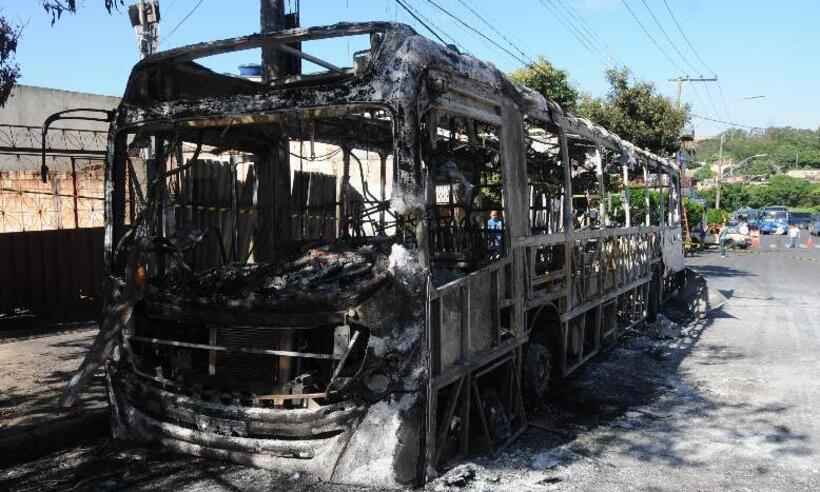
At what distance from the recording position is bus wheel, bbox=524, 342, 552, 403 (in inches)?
220

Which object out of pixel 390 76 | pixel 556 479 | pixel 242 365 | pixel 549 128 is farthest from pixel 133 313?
pixel 549 128

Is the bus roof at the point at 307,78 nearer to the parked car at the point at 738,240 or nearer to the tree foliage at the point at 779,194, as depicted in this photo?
the parked car at the point at 738,240

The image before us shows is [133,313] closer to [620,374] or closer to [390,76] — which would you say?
[390,76]

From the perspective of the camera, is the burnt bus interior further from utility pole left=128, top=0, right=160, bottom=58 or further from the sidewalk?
utility pole left=128, top=0, right=160, bottom=58

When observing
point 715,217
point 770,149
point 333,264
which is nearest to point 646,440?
point 333,264

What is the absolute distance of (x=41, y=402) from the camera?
5.77 m

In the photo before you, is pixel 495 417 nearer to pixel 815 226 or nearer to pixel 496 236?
pixel 496 236

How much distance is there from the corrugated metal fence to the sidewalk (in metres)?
1.43

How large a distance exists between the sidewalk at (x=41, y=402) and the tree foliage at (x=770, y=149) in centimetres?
10076

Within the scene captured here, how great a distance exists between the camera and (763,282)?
57.4ft

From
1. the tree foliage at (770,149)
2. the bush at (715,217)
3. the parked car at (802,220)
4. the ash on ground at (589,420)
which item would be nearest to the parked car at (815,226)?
the parked car at (802,220)

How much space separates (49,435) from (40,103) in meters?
15.5

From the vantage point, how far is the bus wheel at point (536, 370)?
5.59m

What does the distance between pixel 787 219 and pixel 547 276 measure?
50781 millimetres
